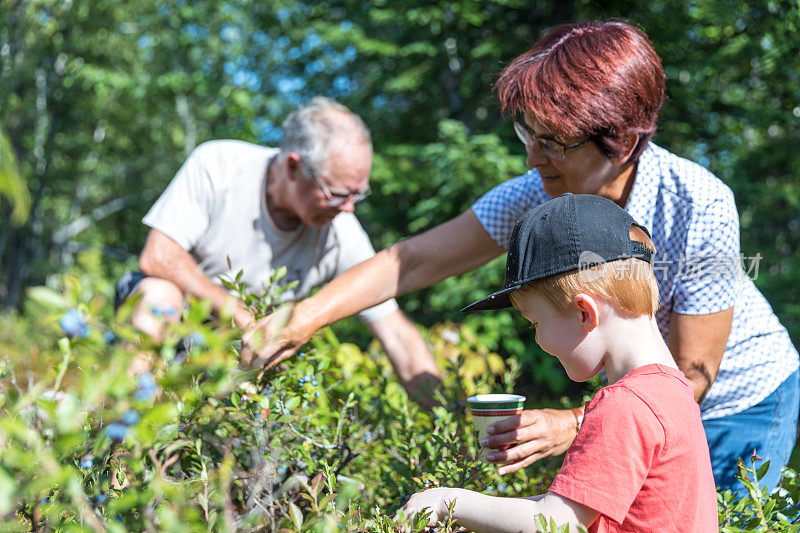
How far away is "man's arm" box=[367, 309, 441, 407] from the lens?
8.40 feet

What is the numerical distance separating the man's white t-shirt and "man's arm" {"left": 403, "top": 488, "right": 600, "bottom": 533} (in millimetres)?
1630

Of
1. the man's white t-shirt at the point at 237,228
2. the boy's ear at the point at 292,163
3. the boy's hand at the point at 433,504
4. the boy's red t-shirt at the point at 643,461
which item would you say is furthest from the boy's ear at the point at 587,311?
the boy's ear at the point at 292,163

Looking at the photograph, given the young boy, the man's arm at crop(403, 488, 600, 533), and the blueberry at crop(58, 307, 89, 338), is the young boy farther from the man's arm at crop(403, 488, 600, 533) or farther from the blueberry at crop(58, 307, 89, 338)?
the blueberry at crop(58, 307, 89, 338)

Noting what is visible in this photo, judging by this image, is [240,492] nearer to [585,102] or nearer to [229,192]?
[585,102]

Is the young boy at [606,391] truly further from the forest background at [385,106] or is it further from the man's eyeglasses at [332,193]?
the man's eyeglasses at [332,193]

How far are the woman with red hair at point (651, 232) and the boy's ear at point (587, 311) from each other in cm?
34

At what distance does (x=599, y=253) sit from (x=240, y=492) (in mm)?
834

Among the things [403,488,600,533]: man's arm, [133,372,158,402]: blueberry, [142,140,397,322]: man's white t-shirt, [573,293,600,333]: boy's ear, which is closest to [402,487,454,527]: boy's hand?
[403,488,600,533]: man's arm

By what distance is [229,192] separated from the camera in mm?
2936

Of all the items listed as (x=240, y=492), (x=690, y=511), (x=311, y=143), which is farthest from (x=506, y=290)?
(x=311, y=143)

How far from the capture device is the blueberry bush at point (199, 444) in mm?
725

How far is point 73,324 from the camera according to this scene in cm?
74

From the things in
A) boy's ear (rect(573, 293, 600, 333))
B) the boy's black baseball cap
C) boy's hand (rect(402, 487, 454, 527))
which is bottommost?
boy's hand (rect(402, 487, 454, 527))

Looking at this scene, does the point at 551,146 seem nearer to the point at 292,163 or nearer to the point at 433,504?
the point at 433,504
